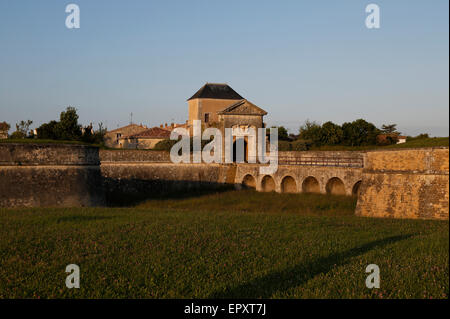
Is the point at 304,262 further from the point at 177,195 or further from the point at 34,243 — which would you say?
A: the point at 177,195

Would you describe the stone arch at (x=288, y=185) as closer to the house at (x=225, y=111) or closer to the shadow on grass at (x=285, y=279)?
the house at (x=225, y=111)

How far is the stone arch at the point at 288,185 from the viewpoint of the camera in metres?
32.6

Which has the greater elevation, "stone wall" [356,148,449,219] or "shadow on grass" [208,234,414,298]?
"stone wall" [356,148,449,219]

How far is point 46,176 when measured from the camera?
21.5 meters

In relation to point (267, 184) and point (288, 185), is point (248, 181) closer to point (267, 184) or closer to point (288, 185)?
point (267, 184)

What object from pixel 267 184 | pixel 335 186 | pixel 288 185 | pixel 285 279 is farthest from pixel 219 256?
pixel 267 184

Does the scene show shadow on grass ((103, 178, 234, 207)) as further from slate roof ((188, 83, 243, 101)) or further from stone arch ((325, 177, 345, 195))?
slate roof ((188, 83, 243, 101))

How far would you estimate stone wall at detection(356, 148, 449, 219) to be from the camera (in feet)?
54.0

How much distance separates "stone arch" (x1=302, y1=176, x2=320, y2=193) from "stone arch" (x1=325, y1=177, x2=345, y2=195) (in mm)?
1926

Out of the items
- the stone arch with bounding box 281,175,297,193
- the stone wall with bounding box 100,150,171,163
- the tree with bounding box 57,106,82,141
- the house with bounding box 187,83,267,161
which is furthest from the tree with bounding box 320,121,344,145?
the tree with bounding box 57,106,82,141

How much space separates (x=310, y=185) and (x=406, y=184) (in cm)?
1288

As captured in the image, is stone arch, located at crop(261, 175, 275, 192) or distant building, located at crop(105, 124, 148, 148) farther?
distant building, located at crop(105, 124, 148, 148)

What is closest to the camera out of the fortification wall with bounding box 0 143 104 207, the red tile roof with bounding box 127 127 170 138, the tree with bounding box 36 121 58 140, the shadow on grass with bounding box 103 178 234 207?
the fortification wall with bounding box 0 143 104 207


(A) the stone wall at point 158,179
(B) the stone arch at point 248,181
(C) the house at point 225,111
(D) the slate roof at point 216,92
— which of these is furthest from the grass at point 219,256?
(D) the slate roof at point 216,92
